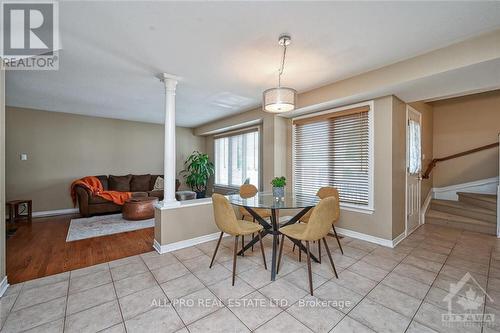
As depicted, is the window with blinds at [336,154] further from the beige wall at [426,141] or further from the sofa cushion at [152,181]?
the sofa cushion at [152,181]

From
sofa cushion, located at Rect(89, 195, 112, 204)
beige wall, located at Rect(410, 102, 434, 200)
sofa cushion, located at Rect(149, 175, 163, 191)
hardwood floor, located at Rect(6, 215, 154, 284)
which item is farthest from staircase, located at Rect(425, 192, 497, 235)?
sofa cushion, located at Rect(89, 195, 112, 204)

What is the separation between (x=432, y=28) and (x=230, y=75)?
84.6 inches

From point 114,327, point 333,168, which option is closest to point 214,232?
point 114,327

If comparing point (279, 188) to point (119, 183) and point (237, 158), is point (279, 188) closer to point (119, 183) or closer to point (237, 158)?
point (237, 158)

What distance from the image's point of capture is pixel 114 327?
4.96 feet

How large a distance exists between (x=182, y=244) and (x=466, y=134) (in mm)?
6137

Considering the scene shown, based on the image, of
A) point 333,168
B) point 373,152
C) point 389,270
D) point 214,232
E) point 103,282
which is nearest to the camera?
point 103,282

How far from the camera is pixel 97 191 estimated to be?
4734 millimetres

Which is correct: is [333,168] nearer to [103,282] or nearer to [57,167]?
[103,282]

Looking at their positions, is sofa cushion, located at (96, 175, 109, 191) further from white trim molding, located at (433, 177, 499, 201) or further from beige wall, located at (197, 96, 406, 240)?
white trim molding, located at (433, 177, 499, 201)

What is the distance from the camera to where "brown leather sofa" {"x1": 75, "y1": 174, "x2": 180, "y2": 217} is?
14.7 ft

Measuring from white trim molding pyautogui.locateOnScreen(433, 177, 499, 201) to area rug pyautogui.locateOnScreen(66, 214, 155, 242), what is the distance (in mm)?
6418

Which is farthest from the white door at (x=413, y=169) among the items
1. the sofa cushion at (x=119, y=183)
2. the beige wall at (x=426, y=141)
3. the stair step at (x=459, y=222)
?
the sofa cushion at (x=119, y=183)

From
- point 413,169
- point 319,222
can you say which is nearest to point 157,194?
point 319,222
